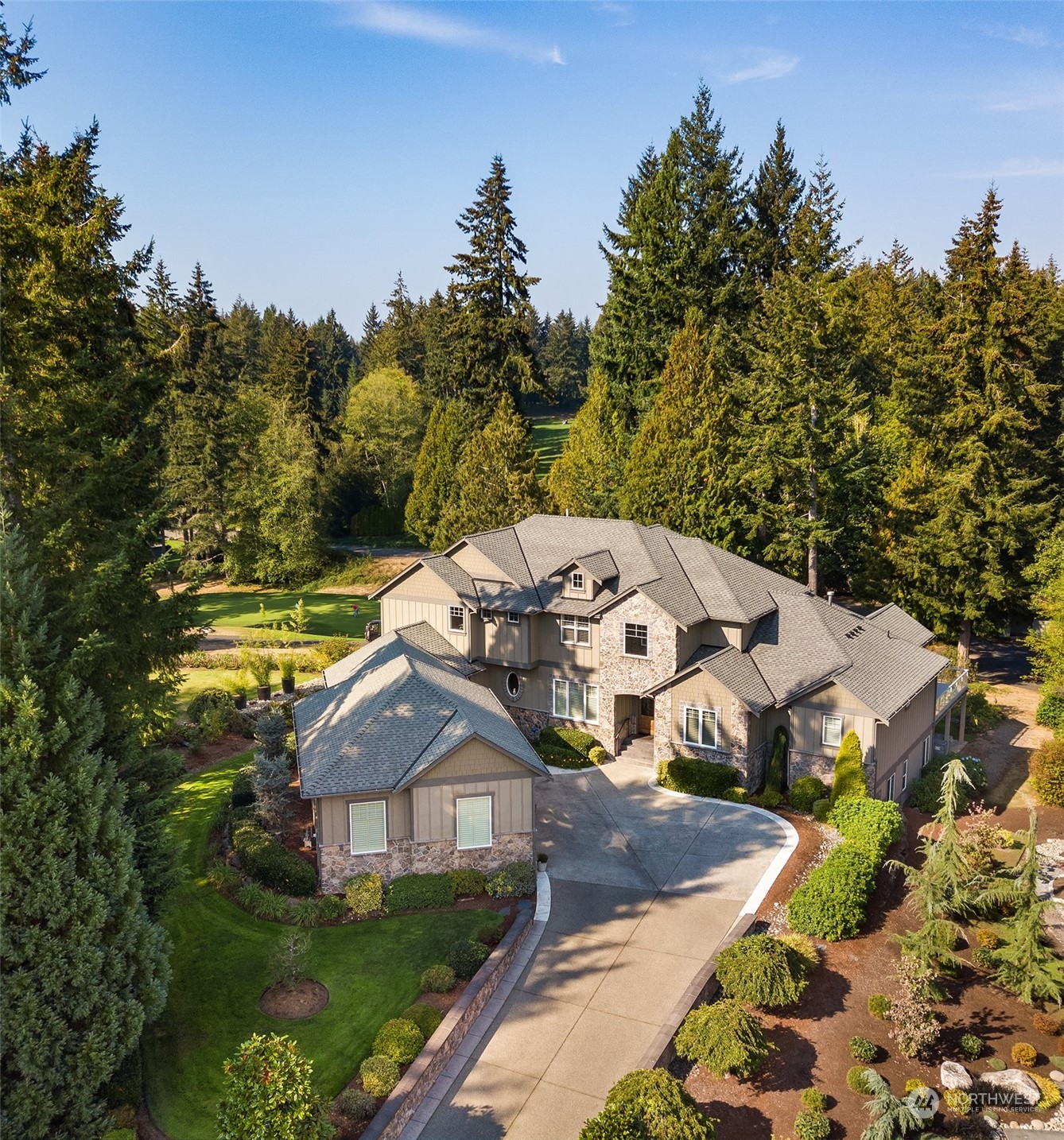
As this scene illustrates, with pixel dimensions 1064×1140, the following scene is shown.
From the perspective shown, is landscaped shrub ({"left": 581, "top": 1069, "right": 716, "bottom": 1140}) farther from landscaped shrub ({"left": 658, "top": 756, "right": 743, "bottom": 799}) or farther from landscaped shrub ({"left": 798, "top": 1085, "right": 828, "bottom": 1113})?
landscaped shrub ({"left": 658, "top": 756, "right": 743, "bottom": 799})

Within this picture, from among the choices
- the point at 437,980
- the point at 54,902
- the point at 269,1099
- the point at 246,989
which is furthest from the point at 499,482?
the point at 269,1099

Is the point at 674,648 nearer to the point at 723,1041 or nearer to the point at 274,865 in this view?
the point at 274,865

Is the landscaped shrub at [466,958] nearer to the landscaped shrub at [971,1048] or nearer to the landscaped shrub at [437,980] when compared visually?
the landscaped shrub at [437,980]

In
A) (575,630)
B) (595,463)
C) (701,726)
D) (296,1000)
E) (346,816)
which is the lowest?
(296,1000)

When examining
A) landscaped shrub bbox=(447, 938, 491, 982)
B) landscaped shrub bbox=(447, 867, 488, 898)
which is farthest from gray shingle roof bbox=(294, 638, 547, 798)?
landscaped shrub bbox=(447, 938, 491, 982)

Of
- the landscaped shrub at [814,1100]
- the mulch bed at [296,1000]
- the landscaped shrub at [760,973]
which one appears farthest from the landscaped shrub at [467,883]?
the landscaped shrub at [814,1100]
